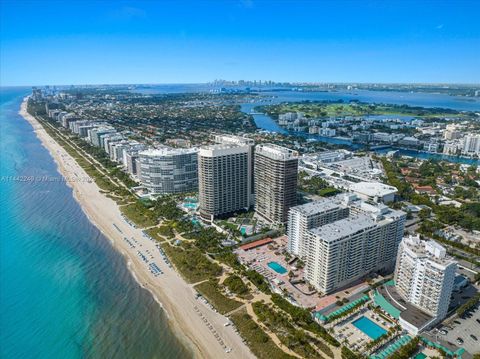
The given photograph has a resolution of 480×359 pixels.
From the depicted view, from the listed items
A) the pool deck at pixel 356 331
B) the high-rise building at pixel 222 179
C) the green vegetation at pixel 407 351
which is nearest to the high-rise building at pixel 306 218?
the pool deck at pixel 356 331

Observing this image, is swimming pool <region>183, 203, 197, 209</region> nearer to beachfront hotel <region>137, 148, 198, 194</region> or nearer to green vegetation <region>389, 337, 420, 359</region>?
beachfront hotel <region>137, 148, 198, 194</region>

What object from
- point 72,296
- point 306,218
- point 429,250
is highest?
point 306,218

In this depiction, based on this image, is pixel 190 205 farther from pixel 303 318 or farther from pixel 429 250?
pixel 429 250

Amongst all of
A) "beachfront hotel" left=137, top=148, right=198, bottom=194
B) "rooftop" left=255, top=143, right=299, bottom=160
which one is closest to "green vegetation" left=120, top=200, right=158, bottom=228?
"beachfront hotel" left=137, top=148, right=198, bottom=194

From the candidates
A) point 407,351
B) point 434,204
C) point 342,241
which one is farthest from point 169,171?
point 434,204

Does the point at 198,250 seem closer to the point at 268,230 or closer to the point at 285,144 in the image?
the point at 268,230

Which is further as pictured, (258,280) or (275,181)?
(275,181)
